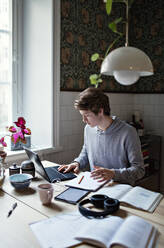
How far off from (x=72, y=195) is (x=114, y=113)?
1.93m

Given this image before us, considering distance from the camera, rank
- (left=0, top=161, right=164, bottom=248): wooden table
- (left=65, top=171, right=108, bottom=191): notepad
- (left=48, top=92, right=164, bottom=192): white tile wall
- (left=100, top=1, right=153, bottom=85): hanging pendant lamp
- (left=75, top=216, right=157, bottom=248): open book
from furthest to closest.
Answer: (left=48, top=92, right=164, bottom=192): white tile wall → (left=65, top=171, right=108, bottom=191): notepad → (left=100, top=1, right=153, bottom=85): hanging pendant lamp → (left=0, top=161, right=164, bottom=248): wooden table → (left=75, top=216, right=157, bottom=248): open book

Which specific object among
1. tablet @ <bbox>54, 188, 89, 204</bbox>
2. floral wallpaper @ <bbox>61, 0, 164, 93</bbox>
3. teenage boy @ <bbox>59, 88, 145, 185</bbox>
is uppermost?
floral wallpaper @ <bbox>61, 0, 164, 93</bbox>

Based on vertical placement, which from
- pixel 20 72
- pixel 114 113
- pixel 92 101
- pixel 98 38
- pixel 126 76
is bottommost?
pixel 114 113

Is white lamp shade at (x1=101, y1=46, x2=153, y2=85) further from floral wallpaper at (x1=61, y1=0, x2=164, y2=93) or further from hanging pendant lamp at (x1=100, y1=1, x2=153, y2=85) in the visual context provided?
floral wallpaper at (x1=61, y1=0, x2=164, y2=93)

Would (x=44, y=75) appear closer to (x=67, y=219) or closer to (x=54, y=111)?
(x=54, y=111)

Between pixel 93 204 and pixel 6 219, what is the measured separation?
42 cm

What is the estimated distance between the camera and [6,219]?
3.84 feet

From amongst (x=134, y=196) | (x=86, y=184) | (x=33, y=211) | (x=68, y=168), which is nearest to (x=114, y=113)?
(x=68, y=168)

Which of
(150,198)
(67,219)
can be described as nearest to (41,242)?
(67,219)

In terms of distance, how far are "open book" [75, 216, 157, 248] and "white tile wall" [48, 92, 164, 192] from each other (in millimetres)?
1574

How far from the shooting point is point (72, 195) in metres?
1.42

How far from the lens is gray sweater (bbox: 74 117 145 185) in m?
1.79

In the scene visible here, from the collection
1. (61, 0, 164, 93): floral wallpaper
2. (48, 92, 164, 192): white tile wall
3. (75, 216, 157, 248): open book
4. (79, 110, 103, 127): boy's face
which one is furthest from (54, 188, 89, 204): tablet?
(61, 0, 164, 93): floral wallpaper

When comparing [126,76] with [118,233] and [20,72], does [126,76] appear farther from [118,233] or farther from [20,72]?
[20,72]
